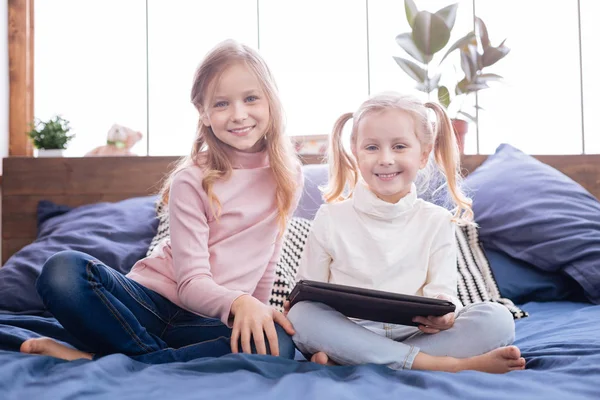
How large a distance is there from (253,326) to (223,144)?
17.5 inches

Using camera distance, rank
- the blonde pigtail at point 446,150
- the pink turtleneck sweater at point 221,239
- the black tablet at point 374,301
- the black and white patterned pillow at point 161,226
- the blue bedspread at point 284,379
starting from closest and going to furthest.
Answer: the blue bedspread at point 284,379, the black tablet at point 374,301, the pink turtleneck sweater at point 221,239, the blonde pigtail at point 446,150, the black and white patterned pillow at point 161,226

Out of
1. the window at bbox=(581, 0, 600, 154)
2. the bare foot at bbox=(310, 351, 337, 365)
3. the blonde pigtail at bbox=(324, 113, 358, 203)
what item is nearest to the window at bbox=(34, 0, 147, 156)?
the blonde pigtail at bbox=(324, 113, 358, 203)

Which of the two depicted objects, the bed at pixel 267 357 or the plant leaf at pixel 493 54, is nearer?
the bed at pixel 267 357

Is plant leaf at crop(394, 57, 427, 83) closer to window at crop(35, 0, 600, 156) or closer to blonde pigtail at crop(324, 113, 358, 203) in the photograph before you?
window at crop(35, 0, 600, 156)

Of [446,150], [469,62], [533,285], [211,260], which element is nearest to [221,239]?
[211,260]

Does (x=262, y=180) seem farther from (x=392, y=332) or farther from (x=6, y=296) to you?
(x=6, y=296)

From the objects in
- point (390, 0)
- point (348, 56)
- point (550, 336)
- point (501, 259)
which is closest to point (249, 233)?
point (550, 336)

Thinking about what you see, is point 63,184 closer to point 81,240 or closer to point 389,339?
point 81,240

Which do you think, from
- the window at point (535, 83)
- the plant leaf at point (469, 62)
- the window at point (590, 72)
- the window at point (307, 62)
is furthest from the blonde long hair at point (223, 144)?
the window at point (590, 72)

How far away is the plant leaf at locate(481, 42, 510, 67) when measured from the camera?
209 centimetres

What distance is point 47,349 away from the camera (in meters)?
1.03

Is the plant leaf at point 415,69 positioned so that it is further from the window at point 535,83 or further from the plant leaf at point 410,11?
the window at point 535,83

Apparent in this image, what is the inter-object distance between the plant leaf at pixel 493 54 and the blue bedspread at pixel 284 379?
1.30 metres

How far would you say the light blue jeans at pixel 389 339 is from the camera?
3.18ft
